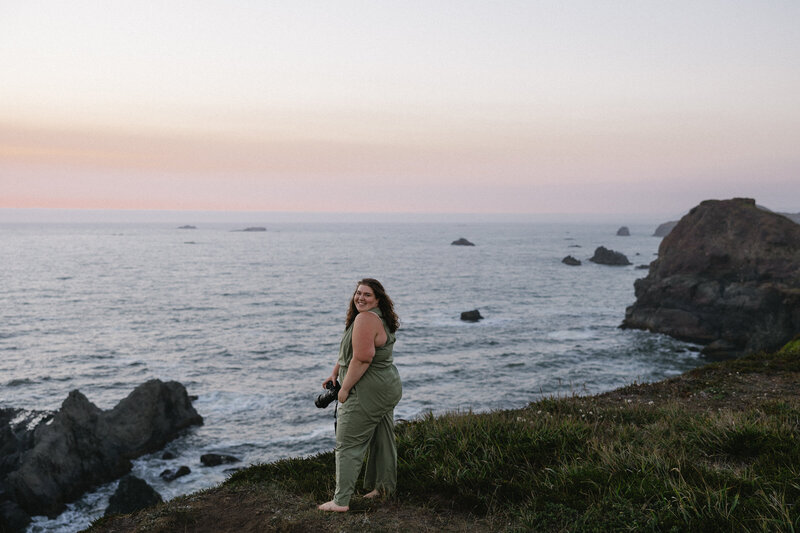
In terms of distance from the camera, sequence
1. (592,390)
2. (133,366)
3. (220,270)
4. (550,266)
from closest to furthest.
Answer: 1. (592,390)
2. (133,366)
3. (220,270)
4. (550,266)

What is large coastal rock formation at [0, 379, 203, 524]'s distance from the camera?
1794 cm

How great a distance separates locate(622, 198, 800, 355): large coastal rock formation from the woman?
1648 inches

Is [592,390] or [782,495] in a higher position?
[782,495]

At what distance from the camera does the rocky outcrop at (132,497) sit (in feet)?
56.6

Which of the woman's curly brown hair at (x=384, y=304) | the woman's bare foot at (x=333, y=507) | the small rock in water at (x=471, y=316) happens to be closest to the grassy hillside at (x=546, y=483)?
the woman's bare foot at (x=333, y=507)

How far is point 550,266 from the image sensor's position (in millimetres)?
102438

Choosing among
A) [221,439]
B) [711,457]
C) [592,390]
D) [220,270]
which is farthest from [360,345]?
[220,270]

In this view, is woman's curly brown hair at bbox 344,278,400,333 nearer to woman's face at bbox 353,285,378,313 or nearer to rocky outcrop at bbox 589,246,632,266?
woman's face at bbox 353,285,378,313

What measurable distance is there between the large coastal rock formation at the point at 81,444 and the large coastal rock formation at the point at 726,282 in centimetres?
3921

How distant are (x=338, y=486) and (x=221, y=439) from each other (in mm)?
20531

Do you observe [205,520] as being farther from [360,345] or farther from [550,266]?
[550,266]

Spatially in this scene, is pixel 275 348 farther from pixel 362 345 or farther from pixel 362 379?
pixel 362 345

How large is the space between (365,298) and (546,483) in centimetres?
301

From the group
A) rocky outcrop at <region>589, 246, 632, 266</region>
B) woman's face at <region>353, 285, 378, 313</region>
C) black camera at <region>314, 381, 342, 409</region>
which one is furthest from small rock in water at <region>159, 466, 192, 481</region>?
rocky outcrop at <region>589, 246, 632, 266</region>
